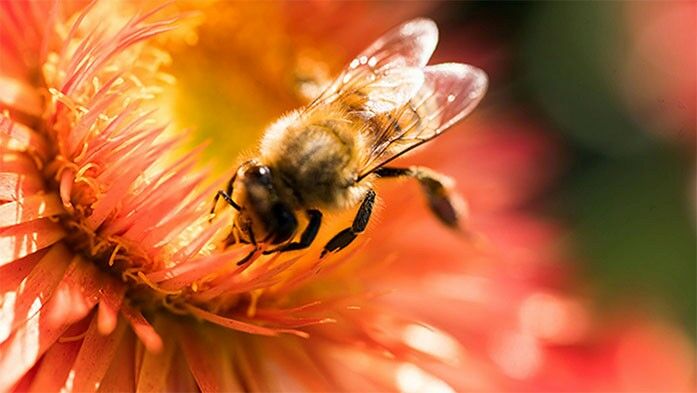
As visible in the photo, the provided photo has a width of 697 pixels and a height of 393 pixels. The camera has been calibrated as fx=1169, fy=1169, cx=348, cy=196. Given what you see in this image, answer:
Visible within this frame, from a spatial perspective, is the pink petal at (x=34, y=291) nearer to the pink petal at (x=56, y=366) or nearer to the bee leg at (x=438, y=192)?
the pink petal at (x=56, y=366)

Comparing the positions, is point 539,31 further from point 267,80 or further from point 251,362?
point 251,362

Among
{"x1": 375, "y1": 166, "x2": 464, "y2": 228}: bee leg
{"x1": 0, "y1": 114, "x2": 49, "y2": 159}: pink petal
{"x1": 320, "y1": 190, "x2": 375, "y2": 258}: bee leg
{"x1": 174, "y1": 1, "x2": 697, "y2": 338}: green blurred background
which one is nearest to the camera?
{"x1": 0, "y1": 114, "x2": 49, "y2": 159}: pink petal

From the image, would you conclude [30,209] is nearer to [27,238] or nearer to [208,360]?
[27,238]

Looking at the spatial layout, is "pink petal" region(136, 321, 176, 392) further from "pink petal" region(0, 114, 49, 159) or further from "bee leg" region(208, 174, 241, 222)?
"pink petal" region(0, 114, 49, 159)

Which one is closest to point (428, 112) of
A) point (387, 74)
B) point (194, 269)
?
point (387, 74)

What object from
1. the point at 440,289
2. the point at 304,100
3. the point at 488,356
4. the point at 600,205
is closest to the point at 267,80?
the point at 304,100

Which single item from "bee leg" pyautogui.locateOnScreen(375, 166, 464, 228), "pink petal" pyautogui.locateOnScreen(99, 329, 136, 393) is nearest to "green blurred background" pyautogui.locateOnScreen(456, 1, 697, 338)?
"bee leg" pyautogui.locateOnScreen(375, 166, 464, 228)

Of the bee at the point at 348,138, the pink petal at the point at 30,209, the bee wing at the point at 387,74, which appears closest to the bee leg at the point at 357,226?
the bee at the point at 348,138

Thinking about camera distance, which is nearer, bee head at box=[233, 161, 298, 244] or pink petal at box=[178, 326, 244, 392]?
bee head at box=[233, 161, 298, 244]
